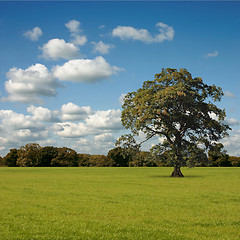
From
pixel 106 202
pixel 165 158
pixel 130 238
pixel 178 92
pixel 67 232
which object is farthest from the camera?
pixel 165 158

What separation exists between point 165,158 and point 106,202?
27934mm

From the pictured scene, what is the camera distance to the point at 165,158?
44.3 metres

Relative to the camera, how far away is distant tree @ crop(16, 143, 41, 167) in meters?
138

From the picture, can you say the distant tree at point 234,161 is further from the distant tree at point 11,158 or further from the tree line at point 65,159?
the distant tree at point 11,158

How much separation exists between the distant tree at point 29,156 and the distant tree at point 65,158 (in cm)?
873

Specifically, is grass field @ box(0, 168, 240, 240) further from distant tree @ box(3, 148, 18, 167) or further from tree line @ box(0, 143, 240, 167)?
distant tree @ box(3, 148, 18, 167)

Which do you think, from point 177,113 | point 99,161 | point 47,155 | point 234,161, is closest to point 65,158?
point 47,155

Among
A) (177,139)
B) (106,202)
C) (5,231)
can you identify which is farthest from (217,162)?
(5,231)

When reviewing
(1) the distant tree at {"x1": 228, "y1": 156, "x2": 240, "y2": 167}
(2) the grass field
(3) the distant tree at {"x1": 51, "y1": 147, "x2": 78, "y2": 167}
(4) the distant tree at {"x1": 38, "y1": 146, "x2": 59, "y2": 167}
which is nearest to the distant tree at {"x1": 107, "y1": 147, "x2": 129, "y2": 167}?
(3) the distant tree at {"x1": 51, "y1": 147, "x2": 78, "y2": 167}

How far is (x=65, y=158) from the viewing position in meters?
141

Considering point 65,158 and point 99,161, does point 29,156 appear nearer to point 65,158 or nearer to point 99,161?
point 65,158

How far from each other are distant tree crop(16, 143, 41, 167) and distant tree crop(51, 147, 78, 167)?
28.6 ft

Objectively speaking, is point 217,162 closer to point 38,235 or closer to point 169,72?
point 169,72

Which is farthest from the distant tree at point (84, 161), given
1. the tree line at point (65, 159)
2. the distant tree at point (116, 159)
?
the distant tree at point (116, 159)
